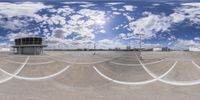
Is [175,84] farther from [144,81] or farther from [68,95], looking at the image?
A: [68,95]

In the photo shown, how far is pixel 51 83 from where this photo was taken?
12.4 meters

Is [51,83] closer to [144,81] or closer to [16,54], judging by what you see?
[144,81]

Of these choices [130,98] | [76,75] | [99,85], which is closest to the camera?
[130,98]

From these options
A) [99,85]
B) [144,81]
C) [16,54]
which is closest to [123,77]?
[144,81]

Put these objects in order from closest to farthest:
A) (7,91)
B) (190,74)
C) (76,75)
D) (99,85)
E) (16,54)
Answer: (7,91) → (99,85) → (76,75) → (190,74) → (16,54)

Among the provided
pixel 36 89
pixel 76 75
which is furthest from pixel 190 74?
pixel 36 89

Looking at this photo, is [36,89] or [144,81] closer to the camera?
[36,89]

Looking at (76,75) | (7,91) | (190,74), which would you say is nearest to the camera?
(7,91)

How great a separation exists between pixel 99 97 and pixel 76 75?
439 centimetres

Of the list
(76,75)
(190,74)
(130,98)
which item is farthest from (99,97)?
(190,74)

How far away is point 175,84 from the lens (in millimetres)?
12484

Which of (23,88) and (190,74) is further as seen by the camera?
(190,74)

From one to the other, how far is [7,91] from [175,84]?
5.65 metres

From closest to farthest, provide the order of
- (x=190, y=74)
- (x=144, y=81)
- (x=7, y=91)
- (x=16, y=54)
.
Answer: (x=7, y=91) < (x=144, y=81) < (x=190, y=74) < (x=16, y=54)
